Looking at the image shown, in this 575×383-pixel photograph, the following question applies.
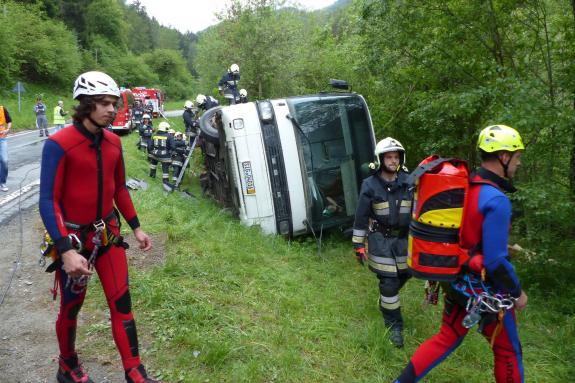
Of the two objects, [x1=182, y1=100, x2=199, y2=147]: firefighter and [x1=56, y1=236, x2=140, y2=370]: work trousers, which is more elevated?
[x1=182, y1=100, x2=199, y2=147]: firefighter

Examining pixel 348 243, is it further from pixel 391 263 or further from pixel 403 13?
pixel 403 13

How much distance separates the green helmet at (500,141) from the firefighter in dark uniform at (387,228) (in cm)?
130

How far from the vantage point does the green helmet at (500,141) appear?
2572 millimetres

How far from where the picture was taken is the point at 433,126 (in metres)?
7.54

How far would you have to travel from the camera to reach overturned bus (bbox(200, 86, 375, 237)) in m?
6.41

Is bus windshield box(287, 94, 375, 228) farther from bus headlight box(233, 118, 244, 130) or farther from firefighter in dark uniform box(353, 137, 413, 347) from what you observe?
firefighter in dark uniform box(353, 137, 413, 347)

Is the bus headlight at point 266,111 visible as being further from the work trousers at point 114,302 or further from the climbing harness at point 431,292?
the work trousers at point 114,302

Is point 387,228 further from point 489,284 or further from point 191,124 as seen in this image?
point 191,124

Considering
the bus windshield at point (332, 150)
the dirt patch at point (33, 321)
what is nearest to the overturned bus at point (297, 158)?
the bus windshield at point (332, 150)

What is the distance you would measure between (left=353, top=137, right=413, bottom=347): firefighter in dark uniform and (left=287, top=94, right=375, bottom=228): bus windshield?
250cm

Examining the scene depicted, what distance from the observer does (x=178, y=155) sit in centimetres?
1077

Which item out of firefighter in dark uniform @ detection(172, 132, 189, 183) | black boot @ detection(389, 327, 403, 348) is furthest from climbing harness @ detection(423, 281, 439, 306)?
firefighter in dark uniform @ detection(172, 132, 189, 183)

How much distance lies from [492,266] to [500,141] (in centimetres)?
72

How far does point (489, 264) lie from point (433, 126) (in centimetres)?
545
